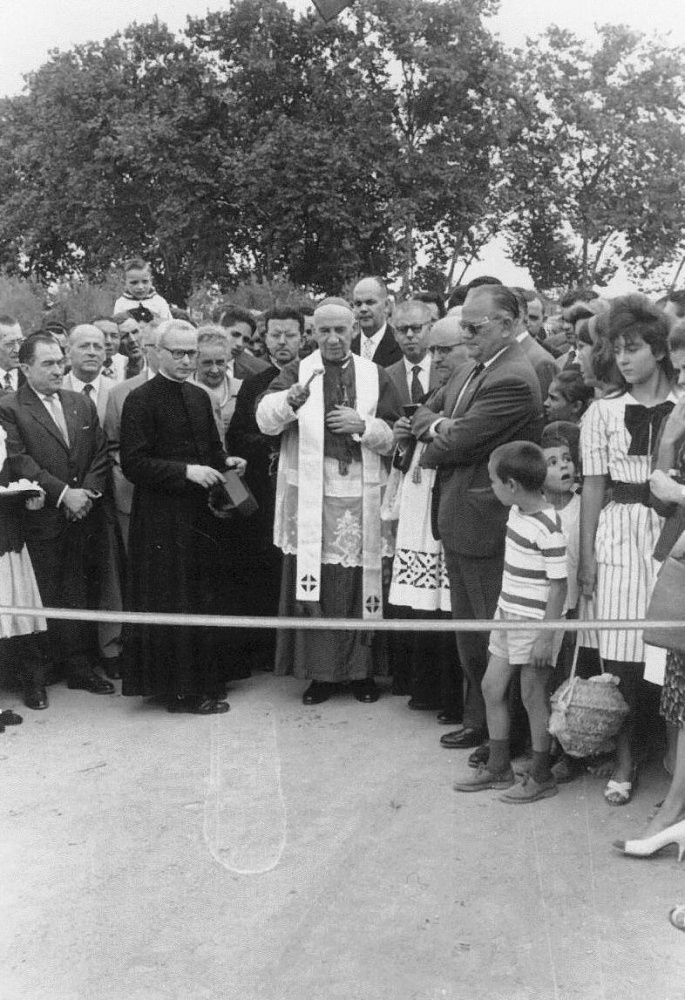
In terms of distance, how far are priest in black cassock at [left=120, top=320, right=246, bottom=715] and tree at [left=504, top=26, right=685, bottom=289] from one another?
160 inches

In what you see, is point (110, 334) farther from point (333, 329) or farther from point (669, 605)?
point (669, 605)

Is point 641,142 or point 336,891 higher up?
point 641,142

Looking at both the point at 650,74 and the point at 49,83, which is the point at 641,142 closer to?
the point at 650,74

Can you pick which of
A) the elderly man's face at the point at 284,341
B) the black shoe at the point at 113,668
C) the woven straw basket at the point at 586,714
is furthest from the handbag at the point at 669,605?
the black shoe at the point at 113,668

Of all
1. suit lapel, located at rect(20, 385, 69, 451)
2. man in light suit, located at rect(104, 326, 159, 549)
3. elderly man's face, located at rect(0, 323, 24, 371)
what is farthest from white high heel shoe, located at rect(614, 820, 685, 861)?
elderly man's face, located at rect(0, 323, 24, 371)

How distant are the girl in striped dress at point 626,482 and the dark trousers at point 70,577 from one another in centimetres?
286

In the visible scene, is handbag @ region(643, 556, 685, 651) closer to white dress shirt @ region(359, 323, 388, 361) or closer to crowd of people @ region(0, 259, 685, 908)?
crowd of people @ region(0, 259, 685, 908)

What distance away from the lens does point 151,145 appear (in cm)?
1319

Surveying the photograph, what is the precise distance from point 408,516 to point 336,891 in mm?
2049

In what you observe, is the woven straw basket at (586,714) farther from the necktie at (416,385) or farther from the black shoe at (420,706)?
the necktie at (416,385)

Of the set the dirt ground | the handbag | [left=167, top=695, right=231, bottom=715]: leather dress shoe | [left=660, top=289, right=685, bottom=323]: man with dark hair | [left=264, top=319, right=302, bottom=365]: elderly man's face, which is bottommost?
the dirt ground

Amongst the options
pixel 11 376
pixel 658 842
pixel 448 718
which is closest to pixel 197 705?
pixel 448 718

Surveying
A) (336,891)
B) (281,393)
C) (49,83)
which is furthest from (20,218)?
(336,891)

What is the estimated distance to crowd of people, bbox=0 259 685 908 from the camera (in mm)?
4332
